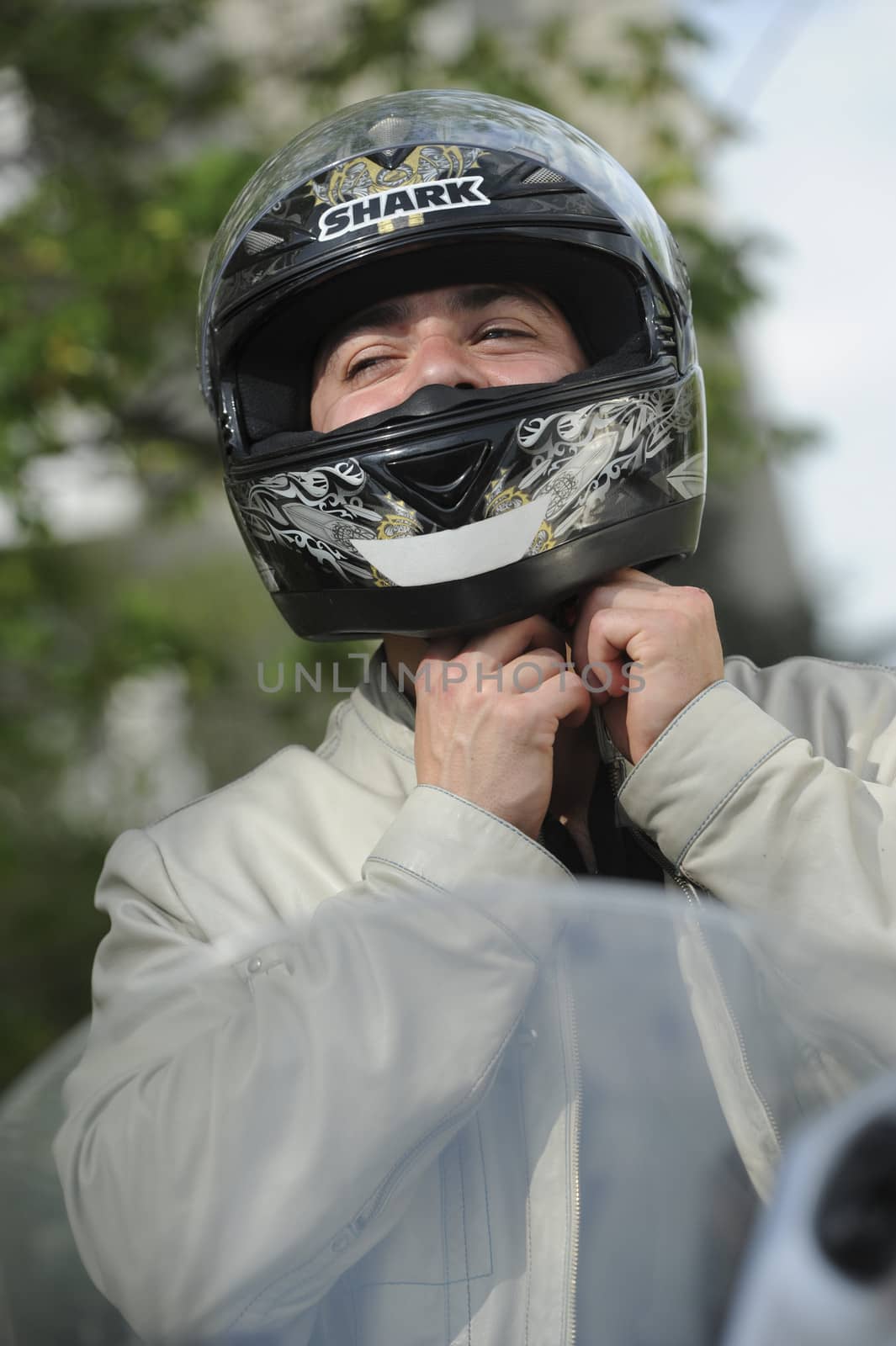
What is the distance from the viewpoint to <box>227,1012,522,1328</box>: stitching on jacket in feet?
2.41

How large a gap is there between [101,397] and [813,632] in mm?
2114

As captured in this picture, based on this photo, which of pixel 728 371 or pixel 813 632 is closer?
pixel 813 632

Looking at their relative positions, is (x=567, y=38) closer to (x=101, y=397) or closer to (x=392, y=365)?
(x=101, y=397)

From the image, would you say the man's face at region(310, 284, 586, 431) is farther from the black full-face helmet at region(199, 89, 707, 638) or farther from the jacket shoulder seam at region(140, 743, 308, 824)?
the jacket shoulder seam at region(140, 743, 308, 824)

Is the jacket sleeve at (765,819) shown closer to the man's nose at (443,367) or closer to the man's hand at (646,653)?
the man's hand at (646,653)

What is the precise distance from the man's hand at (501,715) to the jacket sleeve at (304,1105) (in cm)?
21

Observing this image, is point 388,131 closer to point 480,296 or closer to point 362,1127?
point 480,296

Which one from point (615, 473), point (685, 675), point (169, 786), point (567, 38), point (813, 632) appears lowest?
point (169, 786)

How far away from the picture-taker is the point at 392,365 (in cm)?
127

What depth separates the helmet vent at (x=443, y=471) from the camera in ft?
3.88

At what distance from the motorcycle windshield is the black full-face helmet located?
A: 1.53 ft

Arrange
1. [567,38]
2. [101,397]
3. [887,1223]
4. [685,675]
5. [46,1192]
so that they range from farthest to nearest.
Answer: [567,38] → [101,397] → [685,675] → [46,1192] → [887,1223]

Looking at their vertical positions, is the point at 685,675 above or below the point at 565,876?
above

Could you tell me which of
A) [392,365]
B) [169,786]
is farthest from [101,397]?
[392,365]
